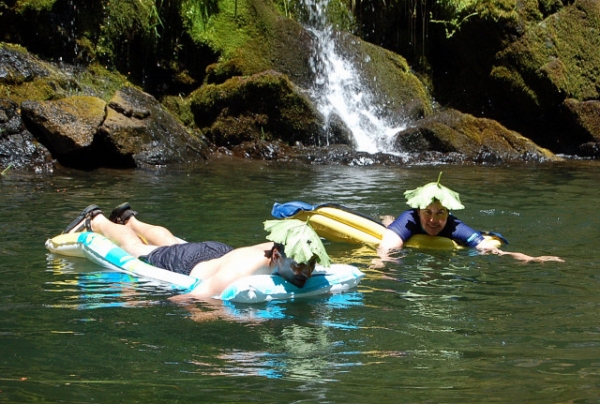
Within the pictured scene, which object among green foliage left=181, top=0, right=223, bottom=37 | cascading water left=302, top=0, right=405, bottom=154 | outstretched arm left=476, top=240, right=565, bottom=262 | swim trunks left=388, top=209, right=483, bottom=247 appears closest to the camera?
outstretched arm left=476, top=240, right=565, bottom=262

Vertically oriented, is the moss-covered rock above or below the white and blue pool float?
above

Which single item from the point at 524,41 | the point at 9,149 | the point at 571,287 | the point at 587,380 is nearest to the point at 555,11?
the point at 524,41

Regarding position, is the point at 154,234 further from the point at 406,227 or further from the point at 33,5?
the point at 33,5

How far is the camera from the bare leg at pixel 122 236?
295 inches

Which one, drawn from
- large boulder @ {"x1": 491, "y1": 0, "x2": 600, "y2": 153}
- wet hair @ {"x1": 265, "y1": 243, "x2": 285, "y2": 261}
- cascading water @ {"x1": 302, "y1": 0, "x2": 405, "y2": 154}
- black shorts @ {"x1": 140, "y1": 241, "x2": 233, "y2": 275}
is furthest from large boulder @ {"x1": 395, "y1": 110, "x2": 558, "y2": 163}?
wet hair @ {"x1": 265, "y1": 243, "x2": 285, "y2": 261}

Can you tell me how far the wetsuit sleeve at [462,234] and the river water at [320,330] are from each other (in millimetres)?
177

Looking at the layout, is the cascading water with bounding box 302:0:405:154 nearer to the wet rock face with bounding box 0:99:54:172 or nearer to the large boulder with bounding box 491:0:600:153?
the large boulder with bounding box 491:0:600:153

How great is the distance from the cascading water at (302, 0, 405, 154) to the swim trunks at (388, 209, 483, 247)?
8.51m

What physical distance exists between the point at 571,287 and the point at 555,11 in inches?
560

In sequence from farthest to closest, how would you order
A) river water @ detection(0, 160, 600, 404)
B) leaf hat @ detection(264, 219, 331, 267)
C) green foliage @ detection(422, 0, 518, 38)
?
1. green foliage @ detection(422, 0, 518, 38)
2. leaf hat @ detection(264, 219, 331, 267)
3. river water @ detection(0, 160, 600, 404)

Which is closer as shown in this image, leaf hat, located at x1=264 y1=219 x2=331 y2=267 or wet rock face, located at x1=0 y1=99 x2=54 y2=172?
leaf hat, located at x1=264 y1=219 x2=331 y2=267

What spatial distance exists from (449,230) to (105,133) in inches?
275

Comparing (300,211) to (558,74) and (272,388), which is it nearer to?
(272,388)

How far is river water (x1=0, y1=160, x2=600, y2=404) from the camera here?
4.42 metres
